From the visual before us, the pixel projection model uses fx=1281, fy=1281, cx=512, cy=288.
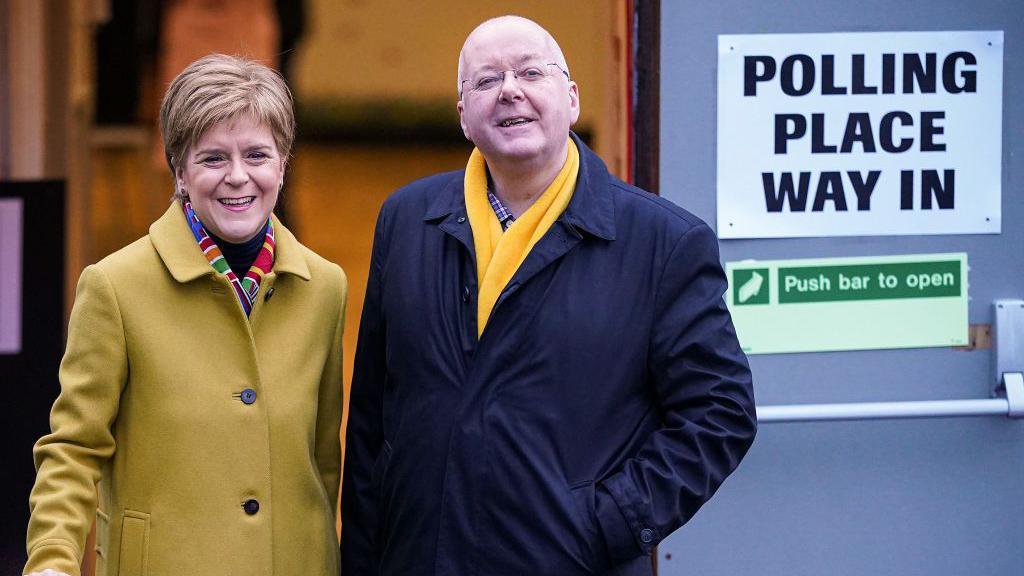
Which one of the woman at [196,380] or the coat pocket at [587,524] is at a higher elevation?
the woman at [196,380]

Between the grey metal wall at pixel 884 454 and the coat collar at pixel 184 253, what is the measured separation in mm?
1466

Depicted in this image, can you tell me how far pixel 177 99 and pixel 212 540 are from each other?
0.81 metres

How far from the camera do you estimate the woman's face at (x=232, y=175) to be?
7.62 ft

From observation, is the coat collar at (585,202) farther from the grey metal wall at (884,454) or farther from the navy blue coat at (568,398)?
the grey metal wall at (884,454)

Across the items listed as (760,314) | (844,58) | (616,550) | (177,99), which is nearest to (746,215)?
(760,314)

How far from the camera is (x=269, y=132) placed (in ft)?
7.79

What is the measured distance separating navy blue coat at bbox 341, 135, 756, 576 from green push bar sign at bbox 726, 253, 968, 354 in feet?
4.19

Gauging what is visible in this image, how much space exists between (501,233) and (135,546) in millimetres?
875

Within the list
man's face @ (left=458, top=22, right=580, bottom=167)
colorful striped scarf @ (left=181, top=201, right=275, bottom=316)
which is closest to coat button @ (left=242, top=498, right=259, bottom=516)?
colorful striped scarf @ (left=181, top=201, right=275, bottom=316)

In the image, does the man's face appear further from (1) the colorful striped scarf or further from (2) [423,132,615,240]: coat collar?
(1) the colorful striped scarf

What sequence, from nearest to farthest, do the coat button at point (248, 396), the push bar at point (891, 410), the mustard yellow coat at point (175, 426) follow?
the mustard yellow coat at point (175, 426) → the coat button at point (248, 396) → the push bar at point (891, 410)

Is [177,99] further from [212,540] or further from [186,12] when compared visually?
[186,12]

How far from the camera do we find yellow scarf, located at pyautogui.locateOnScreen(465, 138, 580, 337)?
7.66 feet

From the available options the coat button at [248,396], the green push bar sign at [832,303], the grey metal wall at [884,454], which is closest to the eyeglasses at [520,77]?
the coat button at [248,396]
